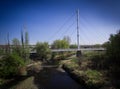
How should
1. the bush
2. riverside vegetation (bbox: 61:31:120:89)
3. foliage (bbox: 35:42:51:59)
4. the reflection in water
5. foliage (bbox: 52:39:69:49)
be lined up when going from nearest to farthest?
riverside vegetation (bbox: 61:31:120:89)
the reflection in water
the bush
foliage (bbox: 35:42:51:59)
foliage (bbox: 52:39:69:49)

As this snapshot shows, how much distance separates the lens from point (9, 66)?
1641 cm

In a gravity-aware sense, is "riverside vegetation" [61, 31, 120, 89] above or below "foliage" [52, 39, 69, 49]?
below

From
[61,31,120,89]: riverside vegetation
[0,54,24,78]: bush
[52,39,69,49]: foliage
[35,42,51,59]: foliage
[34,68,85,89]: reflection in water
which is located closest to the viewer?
[61,31,120,89]: riverside vegetation

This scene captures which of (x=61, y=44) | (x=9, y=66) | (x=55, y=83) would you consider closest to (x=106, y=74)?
(x=55, y=83)

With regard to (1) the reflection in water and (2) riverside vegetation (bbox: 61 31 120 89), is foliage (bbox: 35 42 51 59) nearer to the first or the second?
(1) the reflection in water

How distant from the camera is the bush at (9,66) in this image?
1581cm

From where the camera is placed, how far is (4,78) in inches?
619

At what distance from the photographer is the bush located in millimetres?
15812

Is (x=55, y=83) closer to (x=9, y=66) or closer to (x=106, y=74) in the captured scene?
(x=106, y=74)

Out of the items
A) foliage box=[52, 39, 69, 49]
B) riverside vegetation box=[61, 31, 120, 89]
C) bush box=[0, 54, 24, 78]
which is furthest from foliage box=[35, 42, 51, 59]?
riverside vegetation box=[61, 31, 120, 89]

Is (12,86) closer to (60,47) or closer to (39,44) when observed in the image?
(39,44)

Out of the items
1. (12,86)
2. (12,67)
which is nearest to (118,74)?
(12,86)

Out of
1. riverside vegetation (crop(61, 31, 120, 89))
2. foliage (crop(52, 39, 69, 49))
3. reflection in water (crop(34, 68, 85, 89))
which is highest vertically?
foliage (crop(52, 39, 69, 49))

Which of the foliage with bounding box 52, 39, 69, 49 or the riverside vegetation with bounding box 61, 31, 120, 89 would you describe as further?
the foliage with bounding box 52, 39, 69, 49
